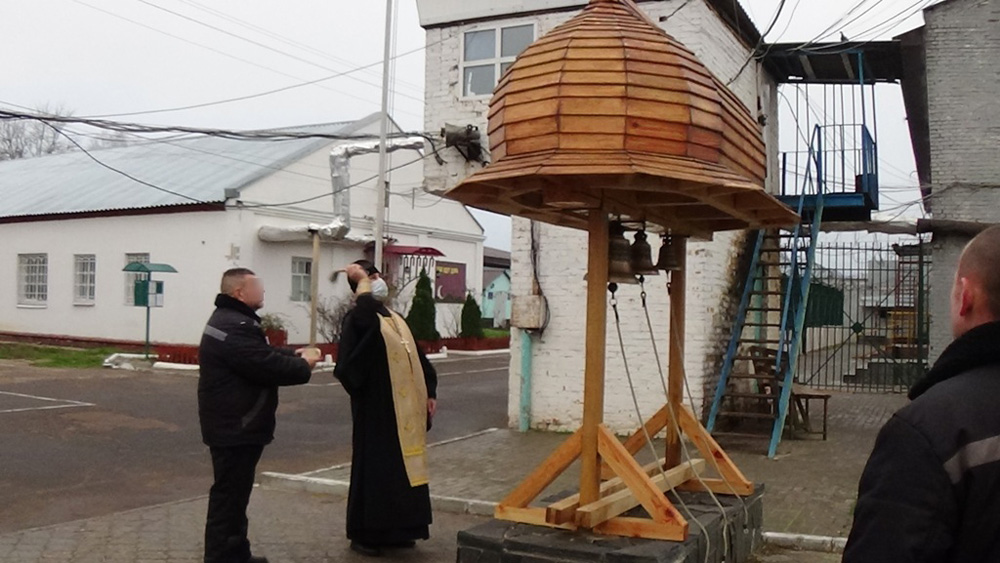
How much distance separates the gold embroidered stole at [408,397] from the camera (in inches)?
253

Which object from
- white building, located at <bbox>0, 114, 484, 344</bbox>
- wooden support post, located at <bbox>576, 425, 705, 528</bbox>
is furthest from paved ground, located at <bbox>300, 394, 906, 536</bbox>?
white building, located at <bbox>0, 114, 484, 344</bbox>

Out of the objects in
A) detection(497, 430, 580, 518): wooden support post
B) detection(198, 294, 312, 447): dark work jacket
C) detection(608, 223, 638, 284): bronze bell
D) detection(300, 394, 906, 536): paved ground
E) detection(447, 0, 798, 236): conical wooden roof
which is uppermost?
detection(447, 0, 798, 236): conical wooden roof

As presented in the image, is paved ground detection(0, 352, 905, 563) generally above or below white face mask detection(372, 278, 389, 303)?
below

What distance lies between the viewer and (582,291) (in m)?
12.0

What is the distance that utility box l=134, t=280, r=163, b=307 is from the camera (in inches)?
880

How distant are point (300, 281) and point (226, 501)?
20118 mm

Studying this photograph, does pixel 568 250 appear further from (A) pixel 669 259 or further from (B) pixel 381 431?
(B) pixel 381 431

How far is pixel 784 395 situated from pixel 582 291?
9.12 ft

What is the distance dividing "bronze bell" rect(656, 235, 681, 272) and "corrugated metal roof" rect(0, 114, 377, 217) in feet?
61.1

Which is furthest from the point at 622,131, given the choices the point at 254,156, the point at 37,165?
the point at 37,165

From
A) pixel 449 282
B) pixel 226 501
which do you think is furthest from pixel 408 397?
pixel 449 282

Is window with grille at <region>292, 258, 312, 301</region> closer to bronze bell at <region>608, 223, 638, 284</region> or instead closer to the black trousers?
the black trousers

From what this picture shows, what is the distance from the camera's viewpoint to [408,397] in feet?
21.4

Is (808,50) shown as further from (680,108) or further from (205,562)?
(205,562)
